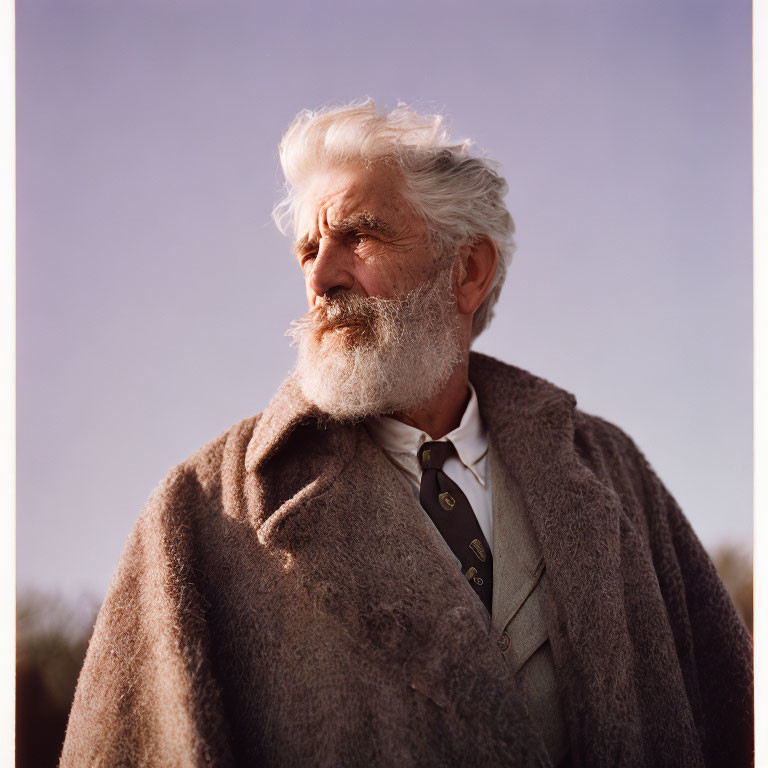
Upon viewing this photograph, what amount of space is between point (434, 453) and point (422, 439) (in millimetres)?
61

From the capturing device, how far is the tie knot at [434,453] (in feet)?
7.06

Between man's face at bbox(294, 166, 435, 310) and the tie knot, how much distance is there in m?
0.51

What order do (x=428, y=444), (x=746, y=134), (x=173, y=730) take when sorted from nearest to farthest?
(x=173, y=730) < (x=428, y=444) < (x=746, y=134)

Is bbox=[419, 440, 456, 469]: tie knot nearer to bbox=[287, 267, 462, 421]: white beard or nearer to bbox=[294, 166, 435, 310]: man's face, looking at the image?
bbox=[287, 267, 462, 421]: white beard

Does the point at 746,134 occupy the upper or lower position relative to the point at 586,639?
upper

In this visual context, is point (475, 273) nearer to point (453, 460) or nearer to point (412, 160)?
point (412, 160)

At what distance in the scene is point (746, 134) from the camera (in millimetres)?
2369

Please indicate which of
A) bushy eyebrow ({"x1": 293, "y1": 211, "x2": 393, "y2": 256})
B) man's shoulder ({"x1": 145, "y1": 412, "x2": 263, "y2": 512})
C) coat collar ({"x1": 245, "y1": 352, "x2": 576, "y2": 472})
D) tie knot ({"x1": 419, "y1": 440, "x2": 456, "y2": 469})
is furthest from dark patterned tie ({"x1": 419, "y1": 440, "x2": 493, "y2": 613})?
bushy eyebrow ({"x1": 293, "y1": 211, "x2": 393, "y2": 256})

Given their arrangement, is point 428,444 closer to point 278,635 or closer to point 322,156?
point 278,635

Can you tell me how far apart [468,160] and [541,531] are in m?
1.32

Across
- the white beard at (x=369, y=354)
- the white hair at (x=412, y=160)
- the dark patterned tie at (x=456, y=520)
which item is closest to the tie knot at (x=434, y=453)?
the dark patterned tie at (x=456, y=520)

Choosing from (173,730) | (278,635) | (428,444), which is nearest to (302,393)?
(428,444)

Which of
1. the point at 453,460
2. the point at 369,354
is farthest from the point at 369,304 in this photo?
the point at 453,460

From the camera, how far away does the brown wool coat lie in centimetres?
172
